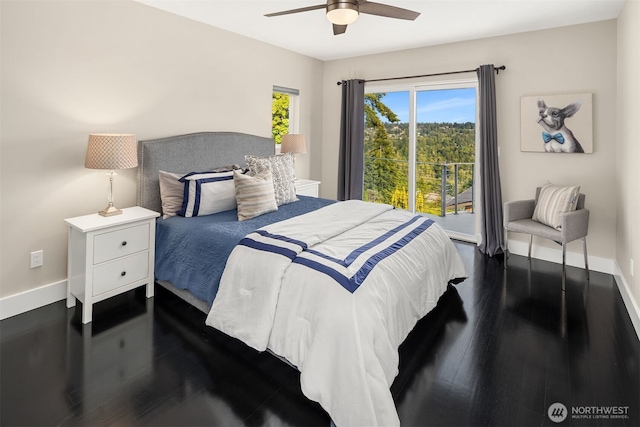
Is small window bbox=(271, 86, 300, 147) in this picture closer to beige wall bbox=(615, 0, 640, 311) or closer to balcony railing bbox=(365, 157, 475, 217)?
balcony railing bbox=(365, 157, 475, 217)

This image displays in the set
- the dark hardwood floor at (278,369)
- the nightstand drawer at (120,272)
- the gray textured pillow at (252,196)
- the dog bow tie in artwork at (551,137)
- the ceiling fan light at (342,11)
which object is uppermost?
the ceiling fan light at (342,11)

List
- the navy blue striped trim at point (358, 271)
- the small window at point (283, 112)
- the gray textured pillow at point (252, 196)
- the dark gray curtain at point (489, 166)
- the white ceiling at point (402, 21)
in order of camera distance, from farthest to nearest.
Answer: the small window at point (283, 112), the dark gray curtain at point (489, 166), the white ceiling at point (402, 21), the gray textured pillow at point (252, 196), the navy blue striped trim at point (358, 271)

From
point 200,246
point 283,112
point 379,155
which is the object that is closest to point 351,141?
point 379,155

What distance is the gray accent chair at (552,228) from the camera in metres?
3.34

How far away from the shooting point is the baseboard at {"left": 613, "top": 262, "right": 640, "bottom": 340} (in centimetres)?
263

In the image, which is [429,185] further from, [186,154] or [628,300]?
[186,154]

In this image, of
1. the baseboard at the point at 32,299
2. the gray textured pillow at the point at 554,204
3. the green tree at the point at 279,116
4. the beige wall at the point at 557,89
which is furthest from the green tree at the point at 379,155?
the baseboard at the point at 32,299

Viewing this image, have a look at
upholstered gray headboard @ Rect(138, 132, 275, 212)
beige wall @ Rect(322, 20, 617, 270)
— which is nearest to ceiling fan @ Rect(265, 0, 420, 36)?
upholstered gray headboard @ Rect(138, 132, 275, 212)

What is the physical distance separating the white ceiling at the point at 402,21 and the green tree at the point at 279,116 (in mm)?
694

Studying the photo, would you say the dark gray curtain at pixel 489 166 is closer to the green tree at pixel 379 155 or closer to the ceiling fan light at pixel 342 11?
the green tree at pixel 379 155

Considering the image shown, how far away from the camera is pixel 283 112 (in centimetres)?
527

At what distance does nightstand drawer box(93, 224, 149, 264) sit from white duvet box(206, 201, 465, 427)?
38.9 inches

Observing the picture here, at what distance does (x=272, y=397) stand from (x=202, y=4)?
3.34m

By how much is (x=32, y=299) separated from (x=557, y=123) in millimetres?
5186
